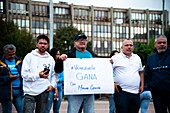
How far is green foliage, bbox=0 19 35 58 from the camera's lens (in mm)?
31312

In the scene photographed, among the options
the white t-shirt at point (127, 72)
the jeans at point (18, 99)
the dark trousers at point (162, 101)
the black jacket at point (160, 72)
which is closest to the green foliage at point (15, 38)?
the jeans at point (18, 99)

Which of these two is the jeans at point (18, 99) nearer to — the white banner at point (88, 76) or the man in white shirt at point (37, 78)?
the man in white shirt at point (37, 78)

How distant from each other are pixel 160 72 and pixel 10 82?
3600 mm

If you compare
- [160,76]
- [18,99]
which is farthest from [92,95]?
[18,99]

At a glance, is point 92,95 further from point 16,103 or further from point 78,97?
point 16,103

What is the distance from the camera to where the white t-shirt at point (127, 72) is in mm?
5804

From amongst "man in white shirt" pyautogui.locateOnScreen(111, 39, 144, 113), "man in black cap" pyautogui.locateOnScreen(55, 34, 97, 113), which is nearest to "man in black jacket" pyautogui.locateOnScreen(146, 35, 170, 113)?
"man in white shirt" pyautogui.locateOnScreen(111, 39, 144, 113)

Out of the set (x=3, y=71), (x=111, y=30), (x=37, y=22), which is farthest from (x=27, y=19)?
(x=3, y=71)

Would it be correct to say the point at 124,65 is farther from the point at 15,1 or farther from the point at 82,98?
the point at 15,1

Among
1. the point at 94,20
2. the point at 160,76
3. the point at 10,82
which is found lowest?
the point at 10,82

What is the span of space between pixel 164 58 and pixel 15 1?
56.4 m

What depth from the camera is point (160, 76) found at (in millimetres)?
5770

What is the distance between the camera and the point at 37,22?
58.6 metres

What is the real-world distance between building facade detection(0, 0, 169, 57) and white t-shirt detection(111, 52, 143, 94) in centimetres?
5231
